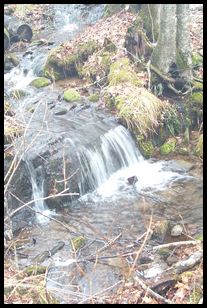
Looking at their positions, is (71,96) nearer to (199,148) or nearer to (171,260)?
A: (199,148)

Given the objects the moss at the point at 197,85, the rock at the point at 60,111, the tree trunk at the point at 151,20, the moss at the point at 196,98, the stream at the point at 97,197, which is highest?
the tree trunk at the point at 151,20

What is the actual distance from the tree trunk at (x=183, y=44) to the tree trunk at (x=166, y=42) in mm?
179

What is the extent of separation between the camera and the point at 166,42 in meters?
11.5

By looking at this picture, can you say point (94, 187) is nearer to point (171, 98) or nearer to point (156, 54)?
point (171, 98)

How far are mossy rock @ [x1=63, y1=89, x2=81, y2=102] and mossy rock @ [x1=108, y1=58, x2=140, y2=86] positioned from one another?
899 millimetres

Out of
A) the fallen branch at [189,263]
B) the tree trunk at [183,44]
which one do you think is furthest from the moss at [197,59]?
the fallen branch at [189,263]

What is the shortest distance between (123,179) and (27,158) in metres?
2.09

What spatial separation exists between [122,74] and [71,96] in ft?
4.55

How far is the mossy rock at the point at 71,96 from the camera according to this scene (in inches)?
466

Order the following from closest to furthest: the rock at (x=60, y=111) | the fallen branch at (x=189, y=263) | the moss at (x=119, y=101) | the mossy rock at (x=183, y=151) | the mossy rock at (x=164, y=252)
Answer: the fallen branch at (x=189, y=263), the mossy rock at (x=164, y=252), the mossy rock at (x=183, y=151), the moss at (x=119, y=101), the rock at (x=60, y=111)

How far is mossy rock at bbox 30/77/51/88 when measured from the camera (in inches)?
514

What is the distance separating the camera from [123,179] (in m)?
9.87

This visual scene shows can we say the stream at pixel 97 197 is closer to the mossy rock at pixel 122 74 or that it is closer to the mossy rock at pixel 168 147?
the mossy rock at pixel 168 147
